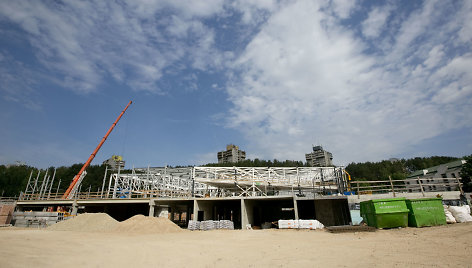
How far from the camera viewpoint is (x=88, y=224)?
19969 mm

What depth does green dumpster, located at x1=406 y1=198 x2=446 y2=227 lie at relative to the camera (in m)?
12.7

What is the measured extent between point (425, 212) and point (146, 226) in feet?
60.1

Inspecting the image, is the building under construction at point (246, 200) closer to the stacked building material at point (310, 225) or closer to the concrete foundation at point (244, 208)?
the concrete foundation at point (244, 208)

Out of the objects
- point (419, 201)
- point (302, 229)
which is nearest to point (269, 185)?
point (302, 229)

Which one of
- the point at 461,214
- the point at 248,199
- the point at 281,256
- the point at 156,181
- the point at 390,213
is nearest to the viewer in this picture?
the point at 281,256

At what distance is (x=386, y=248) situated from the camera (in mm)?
8320

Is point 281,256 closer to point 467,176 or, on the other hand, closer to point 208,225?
point 208,225

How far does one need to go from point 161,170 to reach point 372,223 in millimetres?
25966

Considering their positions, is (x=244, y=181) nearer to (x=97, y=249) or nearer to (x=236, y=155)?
(x=97, y=249)

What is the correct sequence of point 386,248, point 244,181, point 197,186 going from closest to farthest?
point 386,248 → point 244,181 → point 197,186

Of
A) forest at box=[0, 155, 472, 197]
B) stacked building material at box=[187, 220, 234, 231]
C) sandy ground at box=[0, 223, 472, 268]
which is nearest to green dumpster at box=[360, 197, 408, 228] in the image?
sandy ground at box=[0, 223, 472, 268]

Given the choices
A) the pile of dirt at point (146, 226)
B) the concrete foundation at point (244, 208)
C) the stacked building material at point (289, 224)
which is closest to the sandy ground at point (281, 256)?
the pile of dirt at point (146, 226)

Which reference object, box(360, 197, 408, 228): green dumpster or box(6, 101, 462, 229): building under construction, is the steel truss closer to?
box(6, 101, 462, 229): building under construction

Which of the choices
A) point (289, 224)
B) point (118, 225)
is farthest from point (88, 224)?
point (289, 224)
